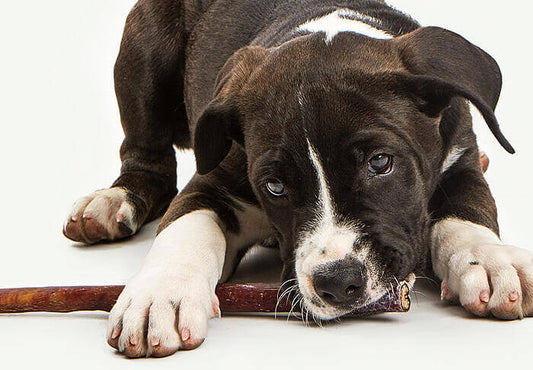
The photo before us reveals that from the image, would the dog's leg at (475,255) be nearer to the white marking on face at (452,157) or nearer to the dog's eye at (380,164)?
the white marking on face at (452,157)

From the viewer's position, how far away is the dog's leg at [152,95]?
A: 608 centimetres

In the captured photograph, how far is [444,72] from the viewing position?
3896mm

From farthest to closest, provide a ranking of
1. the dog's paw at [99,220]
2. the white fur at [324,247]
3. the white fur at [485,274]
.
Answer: the dog's paw at [99,220]
the white fur at [485,274]
the white fur at [324,247]

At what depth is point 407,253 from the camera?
3771mm

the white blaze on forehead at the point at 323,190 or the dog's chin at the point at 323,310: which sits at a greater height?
the white blaze on forehead at the point at 323,190

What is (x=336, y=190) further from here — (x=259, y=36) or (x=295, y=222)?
(x=259, y=36)

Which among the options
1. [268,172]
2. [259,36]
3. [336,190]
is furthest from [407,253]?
[259,36]

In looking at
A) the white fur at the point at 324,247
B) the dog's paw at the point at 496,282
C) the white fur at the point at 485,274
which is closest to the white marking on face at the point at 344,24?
the white fur at the point at 324,247

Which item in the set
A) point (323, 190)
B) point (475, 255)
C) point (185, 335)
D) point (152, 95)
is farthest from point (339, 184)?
point (152, 95)

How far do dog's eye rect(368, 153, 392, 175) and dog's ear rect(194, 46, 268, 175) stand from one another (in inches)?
28.0

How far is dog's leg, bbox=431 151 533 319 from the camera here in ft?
12.0

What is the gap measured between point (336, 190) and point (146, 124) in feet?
8.92

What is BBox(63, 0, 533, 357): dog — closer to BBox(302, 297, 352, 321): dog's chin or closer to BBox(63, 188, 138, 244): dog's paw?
BBox(302, 297, 352, 321): dog's chin

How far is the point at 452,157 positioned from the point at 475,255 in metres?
0.78
